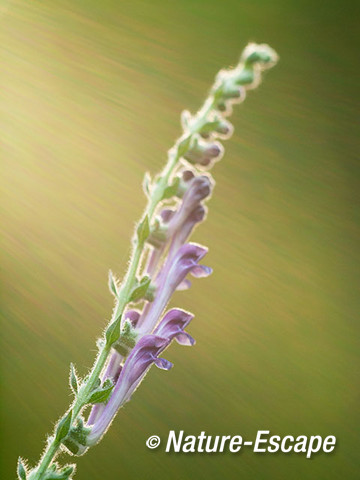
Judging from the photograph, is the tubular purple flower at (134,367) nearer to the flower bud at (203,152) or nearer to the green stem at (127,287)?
the green stem at (127,287)

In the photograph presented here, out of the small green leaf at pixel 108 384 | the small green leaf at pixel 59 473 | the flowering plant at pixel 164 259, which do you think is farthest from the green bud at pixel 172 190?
the small green leaf at pixel 59 473

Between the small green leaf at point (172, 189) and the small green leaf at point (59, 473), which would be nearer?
the small green leaf at point (59, 473)

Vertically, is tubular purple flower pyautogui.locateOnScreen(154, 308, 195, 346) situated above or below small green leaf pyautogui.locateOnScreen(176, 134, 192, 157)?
below

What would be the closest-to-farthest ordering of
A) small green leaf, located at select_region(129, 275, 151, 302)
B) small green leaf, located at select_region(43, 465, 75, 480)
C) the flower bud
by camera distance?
small green leaf, located at select_region(43, 465, 75, 480), small green leaf, located at select_region(129, 275, 151, 302), the flower bud

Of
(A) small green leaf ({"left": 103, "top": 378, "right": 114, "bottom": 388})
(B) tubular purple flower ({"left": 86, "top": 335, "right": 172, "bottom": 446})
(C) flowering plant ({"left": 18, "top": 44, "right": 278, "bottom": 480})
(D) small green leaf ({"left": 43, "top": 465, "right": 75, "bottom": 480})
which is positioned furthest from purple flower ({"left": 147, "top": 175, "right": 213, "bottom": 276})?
(D) small green leaf ({"left": 43, "top": 465, "right": 75, "bottom": 480})

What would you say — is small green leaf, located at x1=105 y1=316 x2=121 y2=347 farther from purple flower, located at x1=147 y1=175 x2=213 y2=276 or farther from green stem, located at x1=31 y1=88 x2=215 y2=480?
purple flower, located at x1=147 y1=175 x2=213 y2=276

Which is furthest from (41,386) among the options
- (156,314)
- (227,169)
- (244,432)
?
(156,314)

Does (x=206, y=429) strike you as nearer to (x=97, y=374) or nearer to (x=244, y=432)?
(x=244, y=432)
